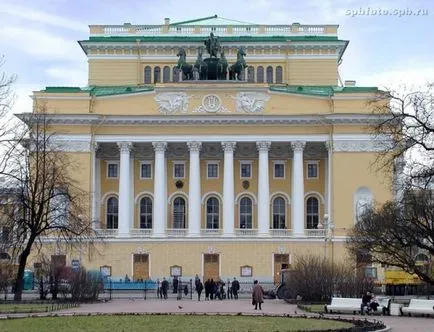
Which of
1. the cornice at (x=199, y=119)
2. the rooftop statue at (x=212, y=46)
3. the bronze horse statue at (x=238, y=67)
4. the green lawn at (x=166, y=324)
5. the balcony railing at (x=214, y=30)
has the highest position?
the balcony railing at (x=214, y=30)

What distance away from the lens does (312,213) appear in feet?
271

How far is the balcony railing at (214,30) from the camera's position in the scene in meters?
88.2

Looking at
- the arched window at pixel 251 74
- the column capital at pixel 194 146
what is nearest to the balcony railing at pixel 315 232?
the column capital at pixel 194 146

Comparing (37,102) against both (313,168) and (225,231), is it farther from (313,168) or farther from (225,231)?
(313,168)

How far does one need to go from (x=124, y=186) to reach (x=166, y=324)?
160 feet

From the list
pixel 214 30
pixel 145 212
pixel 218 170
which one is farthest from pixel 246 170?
pixel 214 30

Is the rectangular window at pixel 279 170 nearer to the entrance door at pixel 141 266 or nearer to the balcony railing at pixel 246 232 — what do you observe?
the balcony railing at pixel 246 232

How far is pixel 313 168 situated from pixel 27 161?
3333cm

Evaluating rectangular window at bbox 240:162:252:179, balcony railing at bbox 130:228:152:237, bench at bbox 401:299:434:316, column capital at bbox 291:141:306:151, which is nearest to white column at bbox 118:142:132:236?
balcony railing at bbox 130:228:152:237

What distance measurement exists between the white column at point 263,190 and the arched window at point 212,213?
4790 millimetres

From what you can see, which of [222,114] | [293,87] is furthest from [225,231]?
[293,87]

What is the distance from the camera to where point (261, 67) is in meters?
87.9

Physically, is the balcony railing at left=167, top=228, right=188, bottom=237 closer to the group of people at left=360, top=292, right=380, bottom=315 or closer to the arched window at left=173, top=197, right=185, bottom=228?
the arched window at left=173, top=197, right=185, bottom=228

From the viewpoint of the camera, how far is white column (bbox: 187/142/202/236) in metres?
79.1
